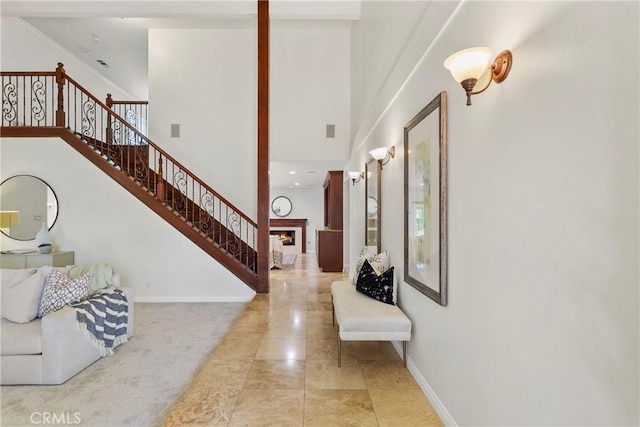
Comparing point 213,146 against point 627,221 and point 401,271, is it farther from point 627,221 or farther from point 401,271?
point 627,221

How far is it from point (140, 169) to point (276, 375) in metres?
5.10

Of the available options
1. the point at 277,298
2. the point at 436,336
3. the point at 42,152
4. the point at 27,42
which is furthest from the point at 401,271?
the point at 27,42

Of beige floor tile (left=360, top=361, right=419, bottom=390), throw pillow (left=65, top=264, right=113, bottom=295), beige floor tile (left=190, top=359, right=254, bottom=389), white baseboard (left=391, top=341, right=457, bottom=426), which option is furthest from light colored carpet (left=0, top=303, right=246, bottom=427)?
white baseboard (left=391, top=341, right=457, bottom=426)

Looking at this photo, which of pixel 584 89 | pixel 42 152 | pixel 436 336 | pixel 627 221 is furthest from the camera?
pixel 42 152

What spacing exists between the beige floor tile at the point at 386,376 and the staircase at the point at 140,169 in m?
2.94

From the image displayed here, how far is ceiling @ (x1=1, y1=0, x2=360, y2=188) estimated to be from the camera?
16.8 ft

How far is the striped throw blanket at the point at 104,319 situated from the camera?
3.02m

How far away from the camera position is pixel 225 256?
5266 millimetres

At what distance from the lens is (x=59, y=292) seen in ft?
9.92

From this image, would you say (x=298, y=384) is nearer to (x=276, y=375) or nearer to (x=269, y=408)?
(x=276, y=375)

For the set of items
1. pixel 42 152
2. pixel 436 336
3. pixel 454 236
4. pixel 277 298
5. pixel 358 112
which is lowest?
pixel 277 298

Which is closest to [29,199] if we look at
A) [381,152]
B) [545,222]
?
[381,152]

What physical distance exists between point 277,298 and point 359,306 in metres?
2.48

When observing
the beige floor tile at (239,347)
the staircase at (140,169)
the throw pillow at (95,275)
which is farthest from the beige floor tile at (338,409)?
the staircase at (140,169)
